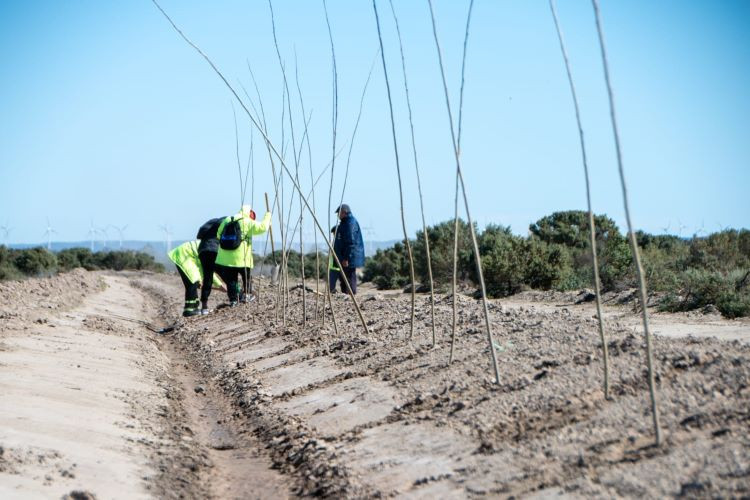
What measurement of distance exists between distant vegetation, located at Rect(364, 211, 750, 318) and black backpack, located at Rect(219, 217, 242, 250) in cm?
596

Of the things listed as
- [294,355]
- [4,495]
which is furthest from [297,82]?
[4,495]

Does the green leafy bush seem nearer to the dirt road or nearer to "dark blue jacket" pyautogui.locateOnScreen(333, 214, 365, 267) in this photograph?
"dark blue jacket" pyautogui.locateOnScreen(333, 214, 365, 267)

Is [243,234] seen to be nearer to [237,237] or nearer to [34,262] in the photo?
[237,237]

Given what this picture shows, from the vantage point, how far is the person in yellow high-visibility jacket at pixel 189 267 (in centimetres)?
1434

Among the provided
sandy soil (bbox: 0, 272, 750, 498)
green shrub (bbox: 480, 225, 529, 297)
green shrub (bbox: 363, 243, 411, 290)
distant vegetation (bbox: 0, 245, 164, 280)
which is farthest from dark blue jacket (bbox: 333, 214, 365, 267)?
distant vegetation (bbox: 0, 245, 164, 280)

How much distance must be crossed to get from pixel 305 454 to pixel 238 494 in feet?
2.19

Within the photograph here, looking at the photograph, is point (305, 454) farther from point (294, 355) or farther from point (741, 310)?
point (741, 310)

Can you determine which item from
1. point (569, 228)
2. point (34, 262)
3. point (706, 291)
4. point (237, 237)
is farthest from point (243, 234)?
point (34, 262)

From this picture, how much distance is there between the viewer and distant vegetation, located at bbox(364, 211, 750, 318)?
12133 millimetres

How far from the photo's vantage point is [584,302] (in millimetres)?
14203

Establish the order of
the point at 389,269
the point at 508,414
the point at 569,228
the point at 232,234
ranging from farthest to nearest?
the point at 389,269 → the point at 569,228 → the point at 232,234 → the point at 508,414

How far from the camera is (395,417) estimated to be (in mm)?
5945

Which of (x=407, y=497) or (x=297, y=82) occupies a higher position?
(x=297, y=82)

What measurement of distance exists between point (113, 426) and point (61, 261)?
160 feet
